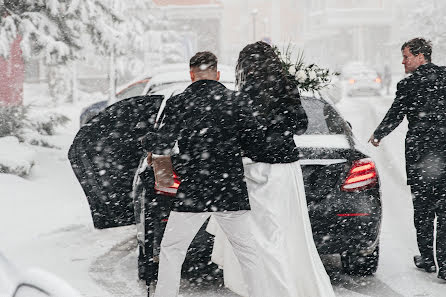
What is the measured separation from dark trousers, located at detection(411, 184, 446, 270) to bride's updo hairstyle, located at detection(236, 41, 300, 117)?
229 centimetres

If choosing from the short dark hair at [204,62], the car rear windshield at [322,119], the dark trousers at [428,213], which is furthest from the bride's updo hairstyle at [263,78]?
the dark trousers at [428,213]

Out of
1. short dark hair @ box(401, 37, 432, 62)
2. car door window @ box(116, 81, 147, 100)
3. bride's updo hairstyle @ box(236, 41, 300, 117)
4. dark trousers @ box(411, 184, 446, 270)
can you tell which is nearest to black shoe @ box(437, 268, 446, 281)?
dark trousers @ box(411, 184, 446, 270)

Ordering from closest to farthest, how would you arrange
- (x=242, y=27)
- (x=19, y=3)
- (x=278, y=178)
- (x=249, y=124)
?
(x=249, y=124), (x=278, y=178), (x=19, y=3), (x=242, y=27)

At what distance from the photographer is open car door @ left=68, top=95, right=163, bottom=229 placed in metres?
6.07

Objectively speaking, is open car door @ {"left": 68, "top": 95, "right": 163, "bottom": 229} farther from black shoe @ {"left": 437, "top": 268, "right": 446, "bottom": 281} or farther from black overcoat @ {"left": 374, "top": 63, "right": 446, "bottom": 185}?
black shoe @ {"left": 437, "top": 268, "right": 446, "bottom": 281}

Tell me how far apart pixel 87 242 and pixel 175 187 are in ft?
9.48

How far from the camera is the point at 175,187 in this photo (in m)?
5.54

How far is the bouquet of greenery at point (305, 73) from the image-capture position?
6.42 metres

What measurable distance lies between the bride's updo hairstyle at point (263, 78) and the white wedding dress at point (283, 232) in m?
0.43

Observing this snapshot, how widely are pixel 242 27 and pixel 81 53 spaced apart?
66.1 meters

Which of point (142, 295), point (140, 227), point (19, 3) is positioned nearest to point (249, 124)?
point (140, 227)

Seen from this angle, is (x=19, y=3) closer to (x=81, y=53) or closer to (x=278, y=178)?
(x=81, y=53)

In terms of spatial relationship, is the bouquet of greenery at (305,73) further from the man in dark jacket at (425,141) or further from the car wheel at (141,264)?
the car wheel at (141,264)

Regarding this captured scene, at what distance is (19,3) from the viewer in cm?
1238
